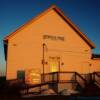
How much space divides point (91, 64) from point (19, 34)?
1032cm

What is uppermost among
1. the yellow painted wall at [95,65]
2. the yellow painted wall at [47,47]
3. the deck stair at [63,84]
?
the yellow painted wall at [47,47]

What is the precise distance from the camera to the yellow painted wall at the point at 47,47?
28.0m

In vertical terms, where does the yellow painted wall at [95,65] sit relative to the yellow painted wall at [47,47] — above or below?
below

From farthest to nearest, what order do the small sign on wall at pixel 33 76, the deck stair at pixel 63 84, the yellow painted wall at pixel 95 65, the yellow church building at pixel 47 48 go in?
the yellow painted wall at pixel 95 65 → the yellow church building at pixel 47 48 → the small sign on wall at pixel 33 76 → the deck stair at pixel 63 84

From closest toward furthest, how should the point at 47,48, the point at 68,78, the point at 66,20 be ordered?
the point at 68,78 → the point at 47,48 → the point at 66,20

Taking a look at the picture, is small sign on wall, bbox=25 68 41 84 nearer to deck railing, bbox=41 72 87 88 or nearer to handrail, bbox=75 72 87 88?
deck railing, bbox=41 72 87 88

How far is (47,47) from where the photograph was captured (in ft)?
98.2

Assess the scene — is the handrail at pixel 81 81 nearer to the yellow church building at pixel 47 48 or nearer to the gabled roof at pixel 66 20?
the yellow church building at pixel 47 48

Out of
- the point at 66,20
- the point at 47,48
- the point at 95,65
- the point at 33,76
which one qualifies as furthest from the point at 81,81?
the point at 66,20

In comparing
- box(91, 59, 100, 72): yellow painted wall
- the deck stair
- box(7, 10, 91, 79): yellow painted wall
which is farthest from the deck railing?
box(91, 59, 100, 72): yellow painted wall

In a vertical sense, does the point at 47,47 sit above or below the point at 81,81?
above

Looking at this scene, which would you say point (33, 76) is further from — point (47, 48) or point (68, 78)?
point (47, 48)

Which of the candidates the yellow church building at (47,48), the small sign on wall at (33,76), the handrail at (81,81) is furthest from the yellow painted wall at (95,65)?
the small sign on wall at (33,76)

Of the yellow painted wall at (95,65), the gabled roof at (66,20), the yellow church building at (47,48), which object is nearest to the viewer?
the yellow church building at (47,48)
